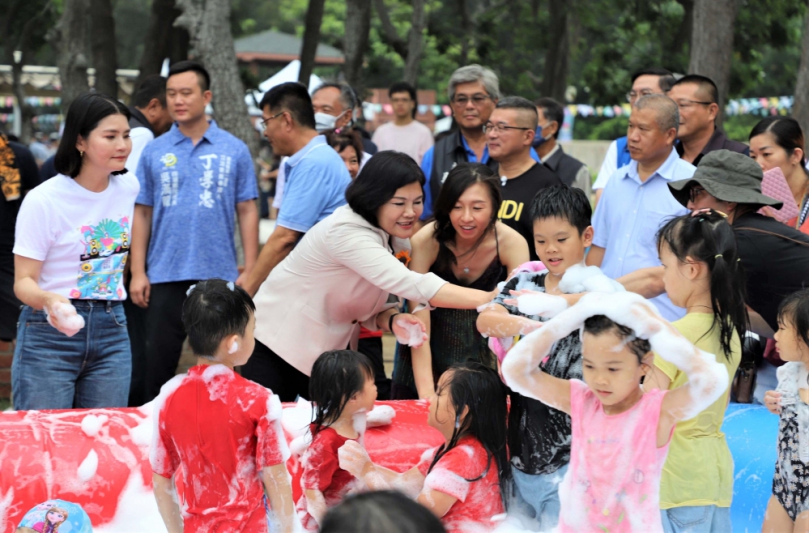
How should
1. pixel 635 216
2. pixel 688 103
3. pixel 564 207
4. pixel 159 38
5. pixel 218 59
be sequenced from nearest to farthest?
pixel 564 207 < pixel 635 216 < pixel 688 103 < pixel 218 59 < pixel 159 38

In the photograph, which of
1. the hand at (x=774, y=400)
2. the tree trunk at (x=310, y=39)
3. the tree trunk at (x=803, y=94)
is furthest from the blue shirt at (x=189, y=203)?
the tree trunk at (x=310, y=39)

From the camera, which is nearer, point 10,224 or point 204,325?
point 204,325

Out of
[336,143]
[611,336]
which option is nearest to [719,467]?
[611,336]

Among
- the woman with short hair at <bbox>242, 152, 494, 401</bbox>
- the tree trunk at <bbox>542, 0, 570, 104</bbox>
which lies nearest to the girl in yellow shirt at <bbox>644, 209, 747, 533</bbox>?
the woman with short hair at <bbox>242, 152, 494, 401</bbox>

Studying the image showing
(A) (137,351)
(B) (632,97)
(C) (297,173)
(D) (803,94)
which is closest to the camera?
(C) (297,173)

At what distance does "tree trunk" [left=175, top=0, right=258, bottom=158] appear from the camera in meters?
7.81

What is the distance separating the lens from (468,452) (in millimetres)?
3066

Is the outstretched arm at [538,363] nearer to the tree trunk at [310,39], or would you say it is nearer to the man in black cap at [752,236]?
the man in black cap at [752,236]

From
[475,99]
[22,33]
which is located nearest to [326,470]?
[475,99]

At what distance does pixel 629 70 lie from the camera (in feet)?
59.4

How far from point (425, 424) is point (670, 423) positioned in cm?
145

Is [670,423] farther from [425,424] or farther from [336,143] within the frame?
[336,143]

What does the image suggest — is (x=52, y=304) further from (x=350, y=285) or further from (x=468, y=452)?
(x=468, y=452)

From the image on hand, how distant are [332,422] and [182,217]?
80.5 inches
